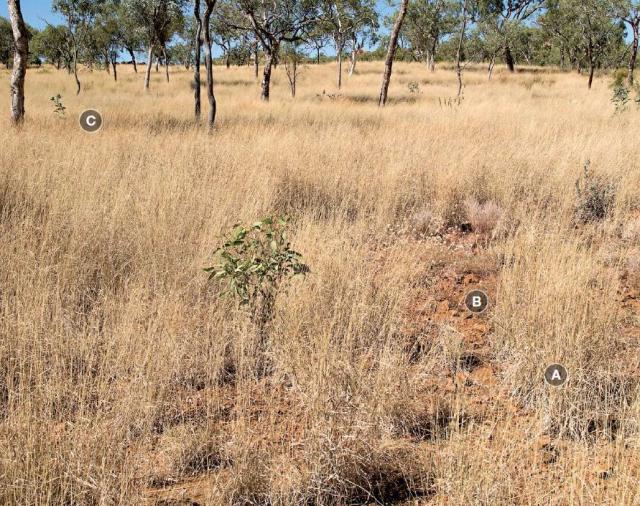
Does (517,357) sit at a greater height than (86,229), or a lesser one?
lesser

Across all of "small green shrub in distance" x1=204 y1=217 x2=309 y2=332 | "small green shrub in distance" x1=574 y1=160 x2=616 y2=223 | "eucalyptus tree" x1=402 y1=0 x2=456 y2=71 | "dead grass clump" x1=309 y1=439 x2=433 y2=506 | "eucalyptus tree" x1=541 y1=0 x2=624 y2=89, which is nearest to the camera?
"dead grass clump" x1=309 y1=439 x2=433 y2=506

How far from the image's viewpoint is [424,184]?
6.45 metres

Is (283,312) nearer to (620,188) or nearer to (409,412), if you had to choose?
(409,412)

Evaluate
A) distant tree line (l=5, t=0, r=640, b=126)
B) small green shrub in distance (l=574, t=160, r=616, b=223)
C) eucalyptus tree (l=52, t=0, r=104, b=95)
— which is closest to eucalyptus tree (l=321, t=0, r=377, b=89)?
distant tree line (l=5, t=0, r=640, b=126)

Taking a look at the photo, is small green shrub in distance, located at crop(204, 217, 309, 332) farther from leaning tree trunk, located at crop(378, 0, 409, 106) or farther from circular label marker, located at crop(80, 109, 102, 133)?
leaning tree trunk, located at crop(378, 0, 409, 106)

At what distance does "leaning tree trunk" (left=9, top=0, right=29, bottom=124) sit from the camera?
868 cm

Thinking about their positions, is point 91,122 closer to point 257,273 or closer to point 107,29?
point 257,273

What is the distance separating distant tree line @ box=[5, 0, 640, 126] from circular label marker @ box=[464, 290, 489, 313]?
25.8ft

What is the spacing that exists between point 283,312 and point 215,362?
547 millimetres

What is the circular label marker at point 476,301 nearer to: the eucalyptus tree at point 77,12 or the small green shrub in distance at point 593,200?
the small green shrub in distance at point 593,200

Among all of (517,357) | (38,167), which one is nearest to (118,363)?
(517,357)

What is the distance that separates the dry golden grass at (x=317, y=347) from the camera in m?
2.02

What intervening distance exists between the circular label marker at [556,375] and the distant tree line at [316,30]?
896 centimetres

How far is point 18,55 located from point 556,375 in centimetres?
1033
